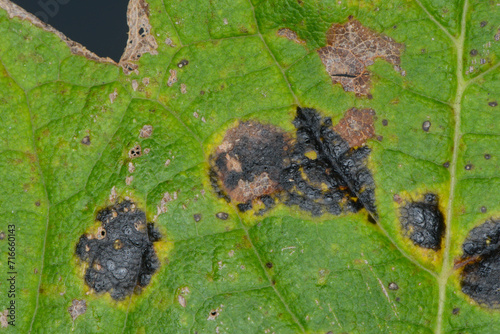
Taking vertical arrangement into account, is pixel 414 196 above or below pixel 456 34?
below

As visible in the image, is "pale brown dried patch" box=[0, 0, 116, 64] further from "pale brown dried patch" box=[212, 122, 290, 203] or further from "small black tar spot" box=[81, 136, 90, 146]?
"pale brown dried patch" box=[212, 122, 290, 203]

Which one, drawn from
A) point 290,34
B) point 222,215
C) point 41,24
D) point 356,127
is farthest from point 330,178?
point 41,24

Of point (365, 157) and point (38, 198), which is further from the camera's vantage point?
point (38, 198)

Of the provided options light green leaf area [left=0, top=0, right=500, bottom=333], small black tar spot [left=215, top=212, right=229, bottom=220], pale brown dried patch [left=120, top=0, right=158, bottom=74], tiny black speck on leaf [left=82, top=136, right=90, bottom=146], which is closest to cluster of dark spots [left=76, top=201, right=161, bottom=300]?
light green leaf area [left=0, top=0, right=500, bottom=333]

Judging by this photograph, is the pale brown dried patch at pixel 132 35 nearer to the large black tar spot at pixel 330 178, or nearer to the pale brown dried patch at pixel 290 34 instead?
the pale brown dried patch at pixel 290 34

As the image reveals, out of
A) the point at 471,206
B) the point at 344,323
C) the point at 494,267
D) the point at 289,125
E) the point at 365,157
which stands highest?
the point at 289,125

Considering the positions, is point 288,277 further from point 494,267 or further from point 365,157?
point 494,267

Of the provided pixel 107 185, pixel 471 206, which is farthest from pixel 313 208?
pixel 107 185

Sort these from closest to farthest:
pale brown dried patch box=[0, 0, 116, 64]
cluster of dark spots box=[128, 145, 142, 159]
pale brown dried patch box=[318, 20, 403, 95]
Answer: pale brown dried patch box=[318, 20, 403, 95] → cluster of dark spots box=[128, 145, 142, 159] → pale brown dried patch box=[0, 0, 116, 64]
